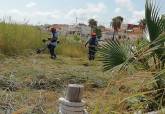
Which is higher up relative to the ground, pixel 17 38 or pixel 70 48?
pixel 17 38

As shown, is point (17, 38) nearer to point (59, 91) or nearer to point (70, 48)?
point (70, 48)

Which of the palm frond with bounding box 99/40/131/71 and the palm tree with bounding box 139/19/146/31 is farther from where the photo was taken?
the palm frond with bounding box 99/40/131/71

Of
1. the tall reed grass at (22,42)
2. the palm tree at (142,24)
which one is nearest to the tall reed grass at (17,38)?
the tall reed grass at (22,42)

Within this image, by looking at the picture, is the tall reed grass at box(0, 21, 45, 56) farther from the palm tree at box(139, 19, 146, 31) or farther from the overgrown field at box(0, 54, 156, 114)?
the palm tree at box(139, 19, 146, 31)

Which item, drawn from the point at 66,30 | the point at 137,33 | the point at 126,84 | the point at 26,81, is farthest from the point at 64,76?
the point at 66,30

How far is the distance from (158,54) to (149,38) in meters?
0.96

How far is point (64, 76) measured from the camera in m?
10.9

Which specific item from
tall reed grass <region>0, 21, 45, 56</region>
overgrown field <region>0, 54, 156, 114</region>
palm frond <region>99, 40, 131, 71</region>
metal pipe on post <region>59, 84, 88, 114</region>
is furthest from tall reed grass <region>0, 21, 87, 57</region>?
metal pipe on post <region>59, 84, 88, 114</region>

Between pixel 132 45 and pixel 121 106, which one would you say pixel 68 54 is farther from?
pixel 121 106

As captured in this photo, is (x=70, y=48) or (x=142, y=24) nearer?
(x=142, y=24)

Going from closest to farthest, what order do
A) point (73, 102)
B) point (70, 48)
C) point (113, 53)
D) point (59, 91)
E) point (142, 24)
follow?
point (73, 102)
point (142, 24)
point (113, 53)
point (59, 91)
point (70, 48)

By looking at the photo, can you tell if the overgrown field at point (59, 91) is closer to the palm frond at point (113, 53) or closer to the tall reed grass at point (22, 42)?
the palm frond at point (113, 53)

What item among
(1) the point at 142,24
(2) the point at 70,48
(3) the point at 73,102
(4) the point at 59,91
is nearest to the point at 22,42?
(2) the point at 70,48

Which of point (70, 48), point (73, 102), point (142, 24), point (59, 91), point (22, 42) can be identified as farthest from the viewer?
point (70, 48)
